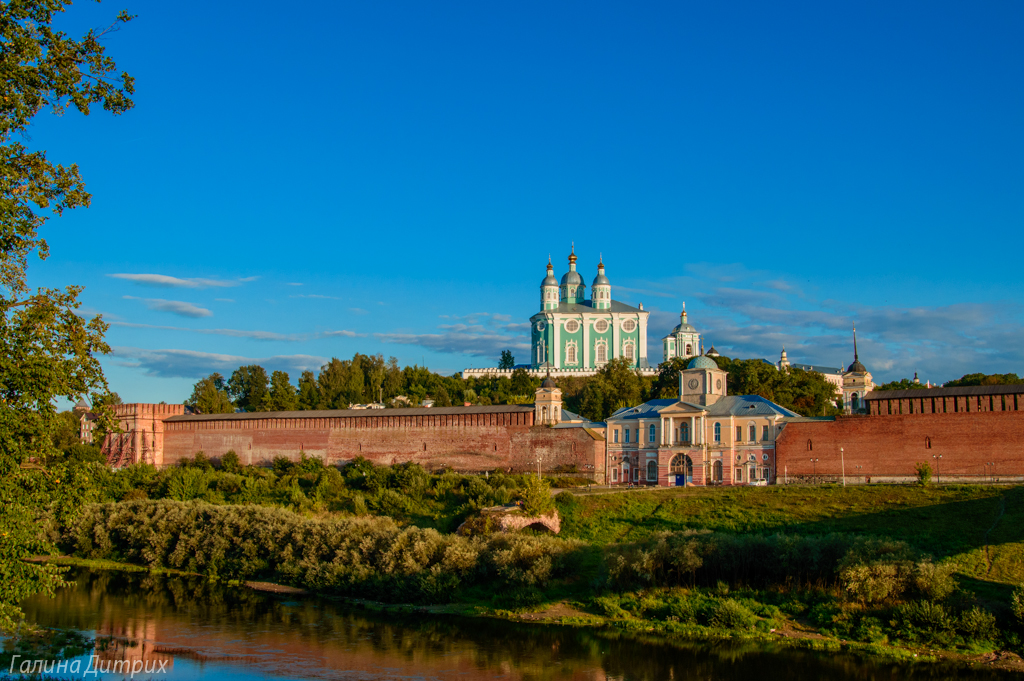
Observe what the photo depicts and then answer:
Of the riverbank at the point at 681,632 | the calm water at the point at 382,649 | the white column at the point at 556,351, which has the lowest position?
the calm water at the point at 382,649

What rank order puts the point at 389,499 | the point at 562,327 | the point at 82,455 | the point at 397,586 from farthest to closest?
the point at 562,327 → the point at 82,455 → the point at 389,499 → the point at 397,586

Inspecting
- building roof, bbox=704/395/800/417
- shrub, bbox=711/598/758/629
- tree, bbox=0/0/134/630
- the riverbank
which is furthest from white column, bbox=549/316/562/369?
tree, bbox=0/0/134/630

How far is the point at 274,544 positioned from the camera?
28.0 meters

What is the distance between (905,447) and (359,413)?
24.7 metres

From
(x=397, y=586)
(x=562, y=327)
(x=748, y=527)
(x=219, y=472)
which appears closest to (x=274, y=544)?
(x=397, y=586)

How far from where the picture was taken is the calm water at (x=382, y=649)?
18.3 metres

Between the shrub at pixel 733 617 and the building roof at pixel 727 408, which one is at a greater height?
the building roof at pixel 727 408

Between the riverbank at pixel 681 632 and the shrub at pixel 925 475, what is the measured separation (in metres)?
11.5

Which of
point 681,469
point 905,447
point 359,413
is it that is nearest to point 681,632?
point 905,447

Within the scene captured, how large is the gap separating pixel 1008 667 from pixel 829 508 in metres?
10.4

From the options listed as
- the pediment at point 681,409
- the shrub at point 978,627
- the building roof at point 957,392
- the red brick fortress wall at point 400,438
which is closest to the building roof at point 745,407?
the pediment at point 681,409

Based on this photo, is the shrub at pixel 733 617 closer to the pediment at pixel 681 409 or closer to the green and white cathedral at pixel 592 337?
the pediment at pixel 681 409

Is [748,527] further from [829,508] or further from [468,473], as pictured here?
[468,473]

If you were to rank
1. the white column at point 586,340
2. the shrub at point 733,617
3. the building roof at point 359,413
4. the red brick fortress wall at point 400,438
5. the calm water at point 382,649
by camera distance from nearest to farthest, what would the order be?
the calm water at point 382,649 → the shrub at point 733,617 → the red brick fortress wall at point 400,438 → the building roof at point 359,413 → the white column at point 586,340
